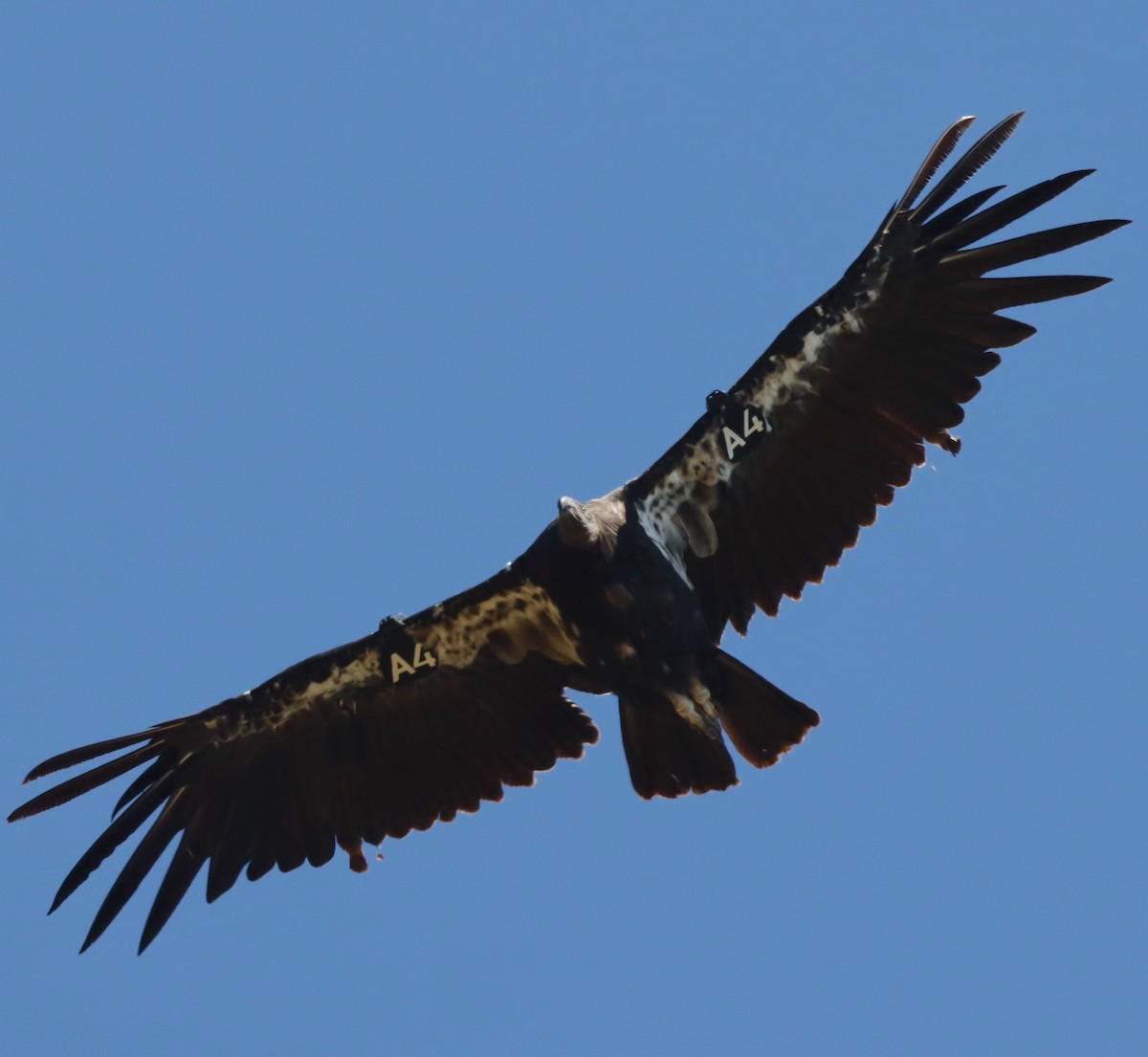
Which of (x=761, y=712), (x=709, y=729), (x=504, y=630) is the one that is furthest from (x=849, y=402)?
(x=504, y=630)

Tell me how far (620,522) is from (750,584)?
1230mm

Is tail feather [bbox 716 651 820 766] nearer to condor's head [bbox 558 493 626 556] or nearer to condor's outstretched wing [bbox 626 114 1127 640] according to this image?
condor's outstretched wing [bbox 626 114 1127 640]

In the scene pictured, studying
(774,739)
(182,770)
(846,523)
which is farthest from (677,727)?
(182,770)

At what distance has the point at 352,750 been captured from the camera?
63.2 ft

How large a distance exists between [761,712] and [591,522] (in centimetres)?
211

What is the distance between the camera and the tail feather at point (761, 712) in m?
18.0

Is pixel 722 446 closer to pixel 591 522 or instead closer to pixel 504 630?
pixel 591 522

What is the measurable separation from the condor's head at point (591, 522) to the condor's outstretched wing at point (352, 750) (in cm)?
126

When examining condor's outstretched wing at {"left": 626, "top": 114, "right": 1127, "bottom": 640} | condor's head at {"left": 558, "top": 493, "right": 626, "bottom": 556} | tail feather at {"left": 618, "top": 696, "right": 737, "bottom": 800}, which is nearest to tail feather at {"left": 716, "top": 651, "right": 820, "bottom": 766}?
tail feather at {"left": 618, "top": 696, "right": 737, "bottom": 800}

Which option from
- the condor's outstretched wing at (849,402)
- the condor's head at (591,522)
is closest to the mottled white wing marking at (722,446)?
the condor's outstretched wing at (849,402)

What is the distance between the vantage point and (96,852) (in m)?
18.7

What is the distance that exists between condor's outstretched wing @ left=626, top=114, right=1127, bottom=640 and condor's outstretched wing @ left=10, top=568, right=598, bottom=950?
5.73ft

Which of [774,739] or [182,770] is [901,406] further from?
[182,770]

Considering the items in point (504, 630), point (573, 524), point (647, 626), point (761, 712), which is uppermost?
point (504, 630)
